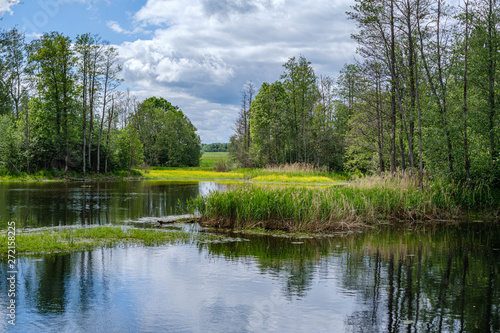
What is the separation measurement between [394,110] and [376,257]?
54.7 feet

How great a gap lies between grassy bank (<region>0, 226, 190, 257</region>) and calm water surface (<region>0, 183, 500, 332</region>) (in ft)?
2.32

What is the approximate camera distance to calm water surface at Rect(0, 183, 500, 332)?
259 inches

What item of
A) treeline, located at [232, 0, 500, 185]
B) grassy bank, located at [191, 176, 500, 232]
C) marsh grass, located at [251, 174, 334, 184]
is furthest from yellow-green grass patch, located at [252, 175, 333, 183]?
grassy bank, located at [191, 176, 500, 232]

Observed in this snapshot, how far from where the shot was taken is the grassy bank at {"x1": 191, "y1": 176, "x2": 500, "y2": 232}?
15.2m

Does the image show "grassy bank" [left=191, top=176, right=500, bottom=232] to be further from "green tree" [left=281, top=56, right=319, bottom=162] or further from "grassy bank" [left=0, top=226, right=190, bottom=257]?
"green tree" [left=281, top=56, right=319, bottom=162]

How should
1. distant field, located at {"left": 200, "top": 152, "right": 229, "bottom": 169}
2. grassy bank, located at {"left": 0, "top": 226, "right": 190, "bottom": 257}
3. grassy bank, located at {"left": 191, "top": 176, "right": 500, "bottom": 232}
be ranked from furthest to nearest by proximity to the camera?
1. distant field, located at {"left": 200, "top": 152, "right": 229, "bottom": 169}
2. grassy bank, located at {"left": 191, "top": 176, "right": 500, "bottom": 232}
3. grassy bank, located at {"left": 0, "top": 226, "right": 190, "bottom": 257}

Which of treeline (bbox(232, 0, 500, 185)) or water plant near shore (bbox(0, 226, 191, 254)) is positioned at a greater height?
treeline (bbox(232, 0, 500, 185))

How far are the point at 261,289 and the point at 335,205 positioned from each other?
27.7 ft

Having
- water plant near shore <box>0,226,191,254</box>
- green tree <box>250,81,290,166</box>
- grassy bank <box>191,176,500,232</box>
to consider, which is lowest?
water plant near shore <box>0,226,191,254</box>

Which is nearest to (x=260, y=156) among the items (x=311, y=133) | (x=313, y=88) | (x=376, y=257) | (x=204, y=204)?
(x=311, y=133)

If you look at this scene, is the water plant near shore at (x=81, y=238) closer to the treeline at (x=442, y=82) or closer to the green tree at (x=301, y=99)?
the treeline at (x=442, y=82)

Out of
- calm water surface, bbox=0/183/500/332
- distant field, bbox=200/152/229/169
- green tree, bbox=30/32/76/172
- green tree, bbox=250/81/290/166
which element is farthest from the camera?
distant field, bbox=200/152/229/169

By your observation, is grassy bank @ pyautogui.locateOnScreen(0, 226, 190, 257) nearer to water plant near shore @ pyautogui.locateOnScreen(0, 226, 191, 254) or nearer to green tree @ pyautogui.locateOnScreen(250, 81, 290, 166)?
water plant near shore @ pyautogui.locateOnScreen(0, 226, 191, 254)

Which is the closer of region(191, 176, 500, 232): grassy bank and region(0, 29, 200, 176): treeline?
region(191, 176, 500, 232): grassy bank
